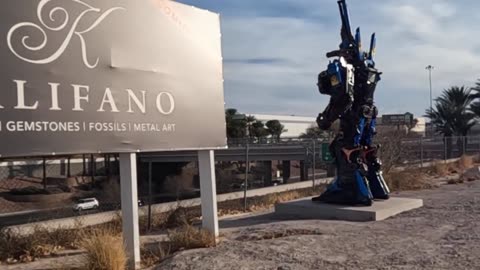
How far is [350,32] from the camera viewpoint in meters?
13.6

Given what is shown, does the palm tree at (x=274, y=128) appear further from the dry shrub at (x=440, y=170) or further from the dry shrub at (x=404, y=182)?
the dry shrub at (x=404, y=182)

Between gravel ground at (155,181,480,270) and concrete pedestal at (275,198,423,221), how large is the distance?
14.5 inches

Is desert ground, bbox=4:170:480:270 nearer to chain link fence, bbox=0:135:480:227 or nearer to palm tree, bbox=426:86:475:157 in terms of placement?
chain link fence, bbox=0:135:480:227

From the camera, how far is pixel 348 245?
8930 millimetres

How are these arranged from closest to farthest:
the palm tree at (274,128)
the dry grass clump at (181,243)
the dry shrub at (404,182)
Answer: the dry grass clump at (181,243), the dry shrub at (404,182), the palm tree at (274,128)

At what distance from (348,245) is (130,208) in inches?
124

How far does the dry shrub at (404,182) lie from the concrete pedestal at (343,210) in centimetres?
568

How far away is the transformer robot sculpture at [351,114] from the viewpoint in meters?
12.8

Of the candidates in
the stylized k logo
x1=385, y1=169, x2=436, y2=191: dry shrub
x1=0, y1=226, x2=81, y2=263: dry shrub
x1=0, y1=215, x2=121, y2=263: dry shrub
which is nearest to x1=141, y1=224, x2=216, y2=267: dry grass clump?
x1=0, y1=215, x2=121, y2=263: dry shrub

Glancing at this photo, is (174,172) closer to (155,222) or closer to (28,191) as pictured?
(28,191)

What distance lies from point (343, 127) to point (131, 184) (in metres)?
6.64

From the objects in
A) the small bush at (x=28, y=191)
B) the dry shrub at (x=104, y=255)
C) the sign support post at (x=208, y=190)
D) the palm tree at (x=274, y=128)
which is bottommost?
the small bush at (x=28, y=191)

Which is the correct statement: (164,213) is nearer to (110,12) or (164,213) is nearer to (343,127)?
(343,127)

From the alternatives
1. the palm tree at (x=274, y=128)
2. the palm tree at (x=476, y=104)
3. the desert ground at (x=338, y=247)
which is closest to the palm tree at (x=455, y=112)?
the palm tree at (x=476, y=104)
